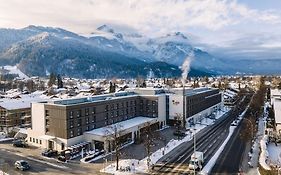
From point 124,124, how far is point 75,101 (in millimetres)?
13225

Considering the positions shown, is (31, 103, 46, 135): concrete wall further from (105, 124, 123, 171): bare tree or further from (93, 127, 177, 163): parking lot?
(93, 127, 177, 163): parking lot

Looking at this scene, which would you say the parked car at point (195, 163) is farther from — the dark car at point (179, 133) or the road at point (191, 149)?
the dark car at point (179, 133)

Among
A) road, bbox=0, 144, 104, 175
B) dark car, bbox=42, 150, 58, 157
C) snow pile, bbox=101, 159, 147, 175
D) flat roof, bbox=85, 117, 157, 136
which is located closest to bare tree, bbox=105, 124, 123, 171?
flat roof, bbox=85, 117, 157, 136

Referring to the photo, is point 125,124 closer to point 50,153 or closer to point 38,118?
point 38,118

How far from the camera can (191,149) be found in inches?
2293

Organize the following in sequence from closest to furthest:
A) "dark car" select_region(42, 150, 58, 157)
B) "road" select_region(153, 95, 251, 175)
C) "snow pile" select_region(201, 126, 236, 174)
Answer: "snow pile" select_region(201, 126, 236, 174)
"road" select_region(153, 95, 251, 175)
"dark car" select_region(42, 150, 58, 157)

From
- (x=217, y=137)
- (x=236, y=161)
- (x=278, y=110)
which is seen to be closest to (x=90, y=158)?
(x=236, y=161)

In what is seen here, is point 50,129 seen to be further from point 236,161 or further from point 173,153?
point 236,161

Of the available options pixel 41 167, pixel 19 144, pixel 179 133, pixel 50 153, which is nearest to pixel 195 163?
pixel 41 167

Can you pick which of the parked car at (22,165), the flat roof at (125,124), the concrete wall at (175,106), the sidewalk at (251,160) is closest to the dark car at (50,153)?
the parked car at (22,165)

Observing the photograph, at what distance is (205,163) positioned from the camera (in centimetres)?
4962

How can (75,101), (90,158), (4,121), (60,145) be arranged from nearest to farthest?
(90,158) → (60,145) → (75,101) → (4,121)

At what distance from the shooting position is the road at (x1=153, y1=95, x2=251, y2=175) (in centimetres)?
4697

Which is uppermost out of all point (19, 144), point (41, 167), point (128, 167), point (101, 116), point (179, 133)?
point (101, 116)
